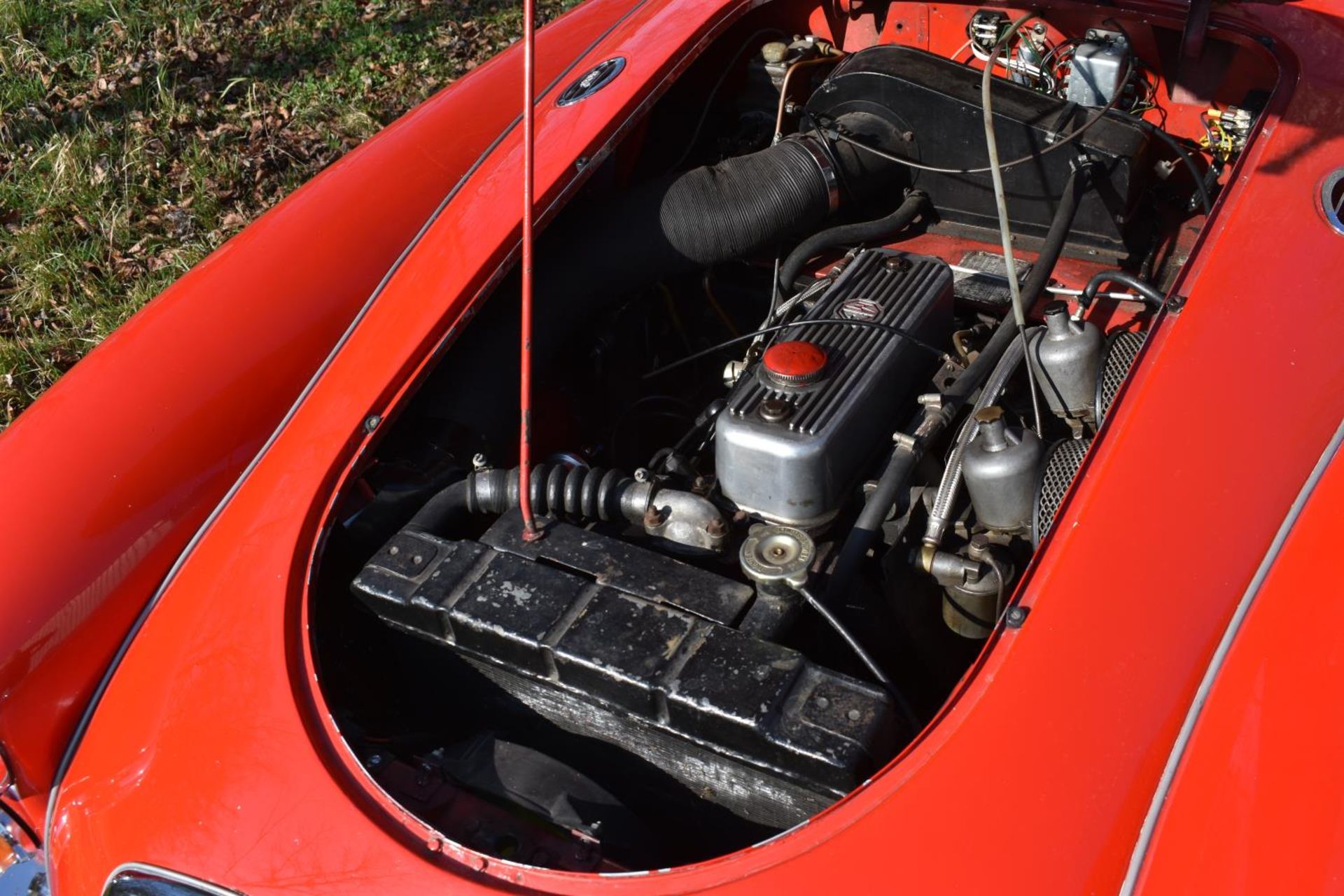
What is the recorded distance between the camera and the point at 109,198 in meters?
3.99

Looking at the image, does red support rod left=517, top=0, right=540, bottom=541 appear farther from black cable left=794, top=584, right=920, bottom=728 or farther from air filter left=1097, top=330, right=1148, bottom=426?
air filter left=1097, top=330, right=1148, bottom=426

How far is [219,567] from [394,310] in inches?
19.5

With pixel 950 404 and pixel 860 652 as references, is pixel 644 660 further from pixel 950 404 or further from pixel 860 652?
pixel 950 404

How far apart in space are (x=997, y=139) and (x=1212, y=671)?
1177mm

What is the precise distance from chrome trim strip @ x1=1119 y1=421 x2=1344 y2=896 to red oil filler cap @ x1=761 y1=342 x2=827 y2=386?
1.95 feet

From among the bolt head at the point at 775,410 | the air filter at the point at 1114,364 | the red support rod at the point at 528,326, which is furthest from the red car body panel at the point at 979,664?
the bolt head at the point at 775,410

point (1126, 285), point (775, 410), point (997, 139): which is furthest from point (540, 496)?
point (997, 139)

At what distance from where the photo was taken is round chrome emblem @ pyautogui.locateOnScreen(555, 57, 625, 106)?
2.17 meters

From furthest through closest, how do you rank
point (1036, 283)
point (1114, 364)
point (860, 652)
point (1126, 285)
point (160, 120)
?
point (160, 120)
point (1036, 283)
point (1126, 285)
point (1114, 364)
point (860, 652)

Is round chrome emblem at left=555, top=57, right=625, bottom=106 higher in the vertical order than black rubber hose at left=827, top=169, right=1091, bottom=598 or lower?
higher

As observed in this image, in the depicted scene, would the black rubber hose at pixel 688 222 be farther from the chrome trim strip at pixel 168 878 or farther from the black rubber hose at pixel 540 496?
the chrome trim strip at pixel 168 878

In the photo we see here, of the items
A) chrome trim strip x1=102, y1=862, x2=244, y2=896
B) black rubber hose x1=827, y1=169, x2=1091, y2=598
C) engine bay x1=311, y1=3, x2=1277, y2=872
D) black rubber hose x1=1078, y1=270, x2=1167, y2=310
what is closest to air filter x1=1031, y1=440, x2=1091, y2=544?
engine bay x1=311, y1=3, x2=1277, y2=872

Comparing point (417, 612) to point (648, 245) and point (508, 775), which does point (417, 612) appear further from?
point (648, 245)

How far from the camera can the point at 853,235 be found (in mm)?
2176
